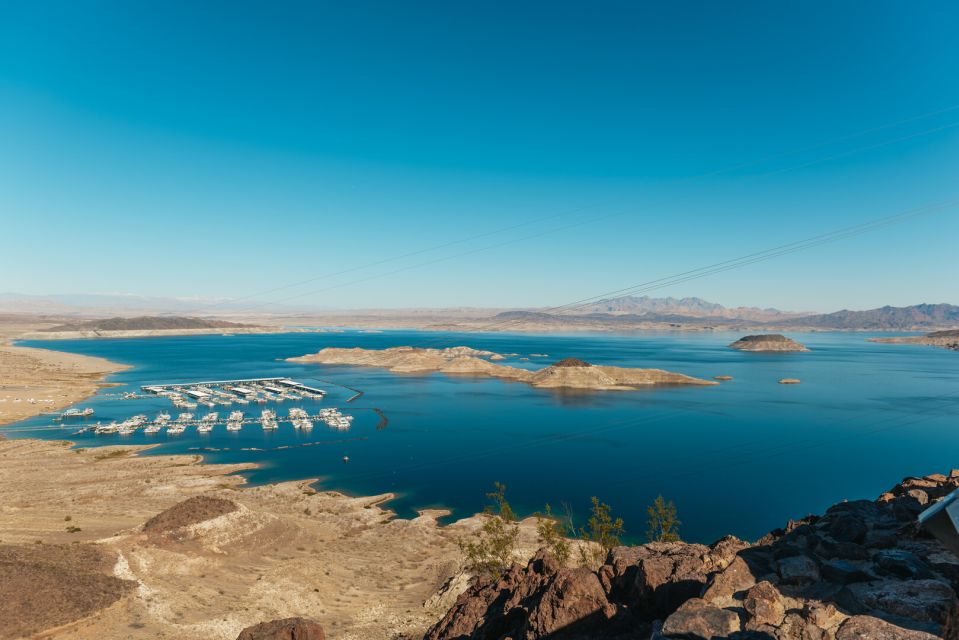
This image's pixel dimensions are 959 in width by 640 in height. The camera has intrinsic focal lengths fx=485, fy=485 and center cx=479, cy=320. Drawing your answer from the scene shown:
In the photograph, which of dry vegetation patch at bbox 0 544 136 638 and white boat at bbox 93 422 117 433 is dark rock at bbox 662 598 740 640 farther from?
white boat at bbox 93 422 117 433

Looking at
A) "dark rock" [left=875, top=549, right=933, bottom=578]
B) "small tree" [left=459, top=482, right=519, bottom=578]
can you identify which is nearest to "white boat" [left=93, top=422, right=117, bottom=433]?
"small tree" [left=459, top=482, right=519, bottom=578]

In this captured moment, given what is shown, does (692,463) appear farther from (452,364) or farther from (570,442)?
(452,364)

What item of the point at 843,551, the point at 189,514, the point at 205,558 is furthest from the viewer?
the point at 189,514

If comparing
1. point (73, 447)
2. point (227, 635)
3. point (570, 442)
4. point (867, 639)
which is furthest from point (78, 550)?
point (570, 442)

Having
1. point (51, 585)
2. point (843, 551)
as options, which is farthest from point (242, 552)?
point (843, 551)

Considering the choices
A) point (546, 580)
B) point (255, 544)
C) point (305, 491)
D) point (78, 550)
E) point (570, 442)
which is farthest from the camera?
point (570, 442)

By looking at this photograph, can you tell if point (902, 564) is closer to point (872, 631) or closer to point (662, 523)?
point (872, 631)
